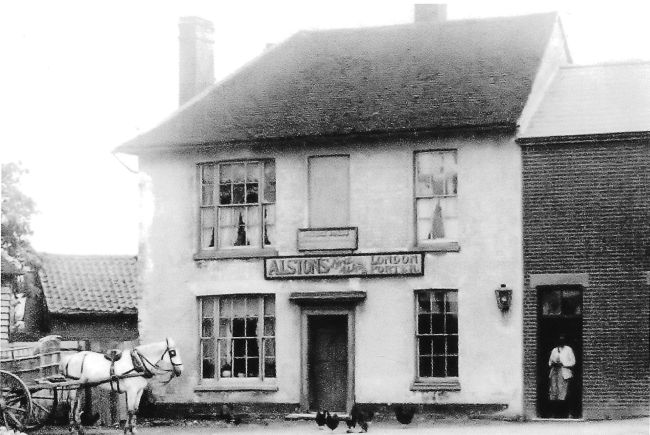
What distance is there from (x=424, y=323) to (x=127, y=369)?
624cm

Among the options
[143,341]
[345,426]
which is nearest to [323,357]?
[345,426]

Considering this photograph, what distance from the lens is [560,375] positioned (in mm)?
23578

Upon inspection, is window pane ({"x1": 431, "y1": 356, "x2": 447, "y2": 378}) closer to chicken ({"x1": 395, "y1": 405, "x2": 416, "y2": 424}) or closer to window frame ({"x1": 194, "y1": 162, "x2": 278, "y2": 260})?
chicken ({"x1": 395, "y1": 405, "x2": 416, "y2": 424})

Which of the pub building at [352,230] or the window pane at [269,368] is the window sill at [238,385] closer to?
the pub building at [352,230]

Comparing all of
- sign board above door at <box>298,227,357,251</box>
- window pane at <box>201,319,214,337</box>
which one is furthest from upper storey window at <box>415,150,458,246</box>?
window pane at <box>201,319,214,337</box>

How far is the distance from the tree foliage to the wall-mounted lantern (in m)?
16.2

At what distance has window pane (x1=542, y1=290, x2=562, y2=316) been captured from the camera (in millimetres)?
23748

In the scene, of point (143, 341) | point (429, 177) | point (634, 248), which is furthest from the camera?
point (143, 341)

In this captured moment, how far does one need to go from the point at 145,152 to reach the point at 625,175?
412 inches

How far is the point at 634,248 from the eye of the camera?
23.2m

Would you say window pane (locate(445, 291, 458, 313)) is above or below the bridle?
above

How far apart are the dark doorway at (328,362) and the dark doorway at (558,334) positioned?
13.6ft

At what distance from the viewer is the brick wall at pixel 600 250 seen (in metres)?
23.0

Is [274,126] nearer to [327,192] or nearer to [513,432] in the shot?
[327,192]
